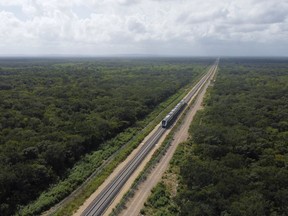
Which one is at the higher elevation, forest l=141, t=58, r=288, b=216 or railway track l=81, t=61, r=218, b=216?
forest l=141, t=58, r=288, b=216

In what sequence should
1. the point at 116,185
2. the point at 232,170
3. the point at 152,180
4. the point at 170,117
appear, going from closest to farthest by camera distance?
the point at 232,170
the point at 116,185
the point at 152,180
the point at 170,117

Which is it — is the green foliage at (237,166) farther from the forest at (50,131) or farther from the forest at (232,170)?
the forest at (50,131)

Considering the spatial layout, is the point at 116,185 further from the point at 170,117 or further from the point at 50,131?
the point at 170,117

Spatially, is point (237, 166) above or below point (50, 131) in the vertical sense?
above

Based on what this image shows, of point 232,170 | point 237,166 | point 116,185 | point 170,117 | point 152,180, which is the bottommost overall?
point 170,117

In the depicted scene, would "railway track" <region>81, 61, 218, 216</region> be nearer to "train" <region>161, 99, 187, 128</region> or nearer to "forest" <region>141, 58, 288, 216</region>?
"forest" <region>141, 58, 288, 216</region>

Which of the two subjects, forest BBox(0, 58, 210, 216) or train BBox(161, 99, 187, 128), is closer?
forest BBox(0, 58, 210, 216)

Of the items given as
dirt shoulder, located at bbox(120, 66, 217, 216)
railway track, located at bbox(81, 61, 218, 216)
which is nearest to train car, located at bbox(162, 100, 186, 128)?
dirt shoulder, located at bbox(120, 66, 217, 216)

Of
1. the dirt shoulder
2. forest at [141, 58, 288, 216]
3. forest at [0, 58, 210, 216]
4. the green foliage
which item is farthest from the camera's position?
forest at [0, 58, 210, 216]

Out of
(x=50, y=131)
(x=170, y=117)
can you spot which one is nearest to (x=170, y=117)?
(x=170, y=117)

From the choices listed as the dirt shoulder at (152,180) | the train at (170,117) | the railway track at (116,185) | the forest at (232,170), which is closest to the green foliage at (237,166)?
the forest at (232,170)

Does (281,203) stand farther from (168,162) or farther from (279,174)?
(168,162)
